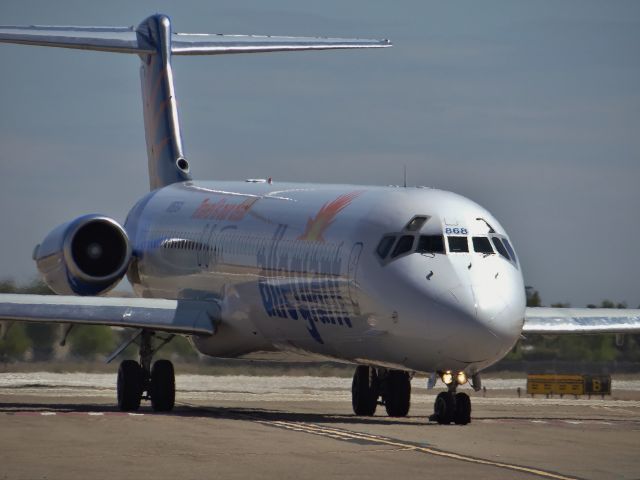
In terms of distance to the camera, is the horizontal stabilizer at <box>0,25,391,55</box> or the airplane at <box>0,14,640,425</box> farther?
the horizontal stabilizer at <box>0,25,391,55</box>

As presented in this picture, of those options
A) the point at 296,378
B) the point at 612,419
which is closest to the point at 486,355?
the point at 612,419

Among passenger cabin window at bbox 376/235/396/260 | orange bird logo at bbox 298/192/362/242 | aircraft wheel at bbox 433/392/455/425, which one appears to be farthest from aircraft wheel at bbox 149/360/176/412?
aircraft wheel at bbox 433/392/455/425

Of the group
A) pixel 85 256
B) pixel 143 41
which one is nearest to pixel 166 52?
pixel 143 41

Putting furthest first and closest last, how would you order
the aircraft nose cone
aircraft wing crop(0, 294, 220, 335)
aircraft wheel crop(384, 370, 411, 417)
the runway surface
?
1. aircraft wheel crop(384, 370, 411, 417)
2. aircraft wing crop(0, 294, 220, 335)
3. the aircraft nose cone
4. the runway surface

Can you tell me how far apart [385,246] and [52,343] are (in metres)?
25.5

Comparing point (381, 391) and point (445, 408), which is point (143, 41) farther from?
point (445, 408)

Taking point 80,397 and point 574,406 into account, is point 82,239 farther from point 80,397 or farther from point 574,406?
point 574,406

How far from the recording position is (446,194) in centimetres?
2964

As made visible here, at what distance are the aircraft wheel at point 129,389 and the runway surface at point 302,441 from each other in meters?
0.34

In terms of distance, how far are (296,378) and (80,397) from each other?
12.9 meters

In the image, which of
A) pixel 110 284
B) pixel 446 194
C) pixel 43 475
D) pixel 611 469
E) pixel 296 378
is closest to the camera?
pixel 43 475

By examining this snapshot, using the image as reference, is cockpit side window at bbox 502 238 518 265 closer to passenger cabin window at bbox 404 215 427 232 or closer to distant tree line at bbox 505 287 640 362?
passenger cabin window at bbox 404 215 427 232

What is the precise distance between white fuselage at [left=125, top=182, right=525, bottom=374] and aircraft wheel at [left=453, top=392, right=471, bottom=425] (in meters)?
0.92

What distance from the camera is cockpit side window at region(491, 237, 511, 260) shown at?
2820 centimetres
